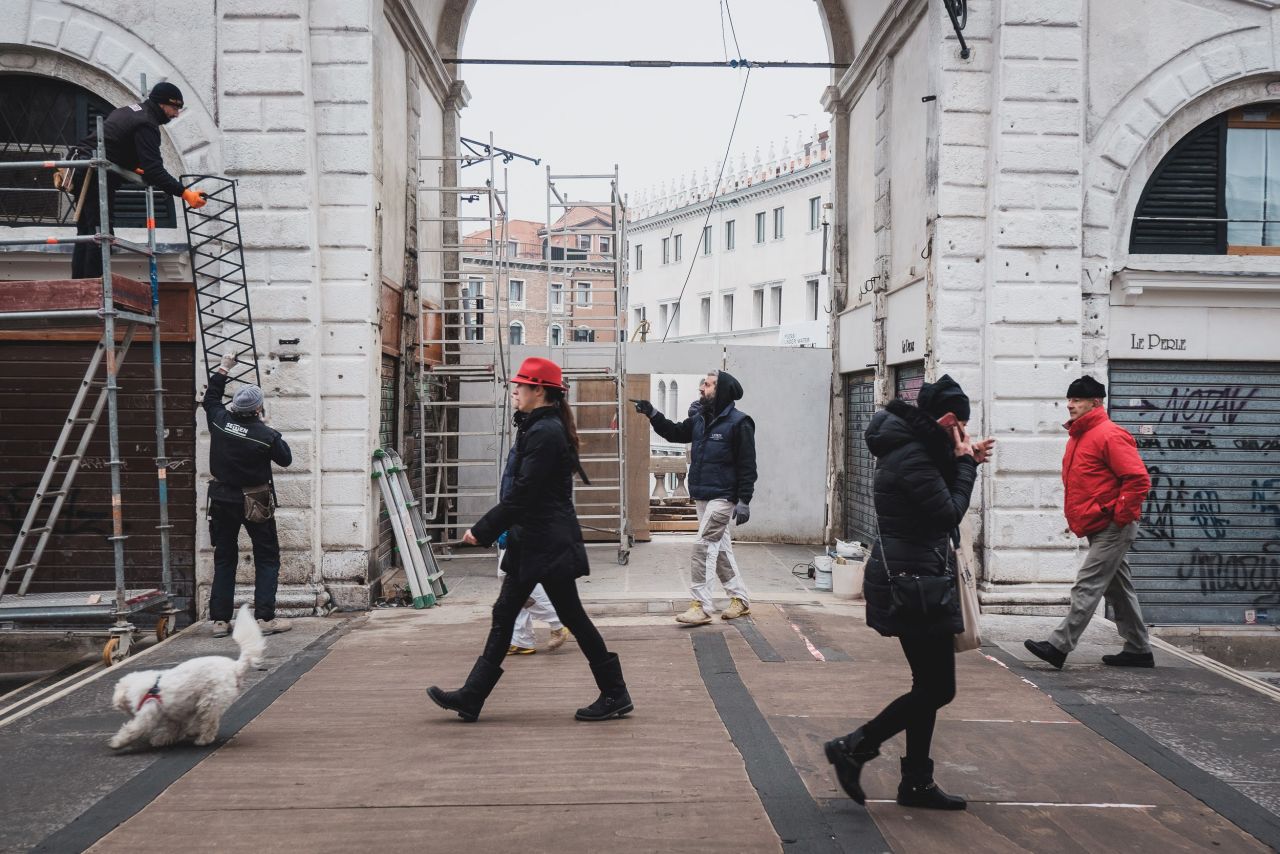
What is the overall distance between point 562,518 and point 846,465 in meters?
7.92

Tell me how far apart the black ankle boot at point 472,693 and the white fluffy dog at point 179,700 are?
102 cm

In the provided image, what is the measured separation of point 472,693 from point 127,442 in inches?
189

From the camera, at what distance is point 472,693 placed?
18.6 feet

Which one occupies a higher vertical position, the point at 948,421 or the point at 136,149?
the point at 136,149

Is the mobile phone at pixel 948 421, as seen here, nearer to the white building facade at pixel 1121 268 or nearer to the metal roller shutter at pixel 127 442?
the white building facade at pixel 1121 268

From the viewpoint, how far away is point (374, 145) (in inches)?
359

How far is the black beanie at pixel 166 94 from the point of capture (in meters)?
7.37

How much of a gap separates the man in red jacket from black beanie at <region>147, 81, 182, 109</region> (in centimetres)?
670

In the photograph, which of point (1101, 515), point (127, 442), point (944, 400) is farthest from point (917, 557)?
point (127, 442)

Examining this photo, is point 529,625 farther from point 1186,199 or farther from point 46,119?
point 1186,199

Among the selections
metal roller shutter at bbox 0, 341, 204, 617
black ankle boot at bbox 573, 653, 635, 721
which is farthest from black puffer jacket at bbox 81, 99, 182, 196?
black ankle boot at bbox 573, 653, 635, 721

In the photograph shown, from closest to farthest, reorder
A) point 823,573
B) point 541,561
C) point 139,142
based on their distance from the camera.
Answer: point 541,561 < point 139,142 < point 823,573

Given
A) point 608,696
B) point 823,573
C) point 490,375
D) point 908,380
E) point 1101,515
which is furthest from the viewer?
point 490,375

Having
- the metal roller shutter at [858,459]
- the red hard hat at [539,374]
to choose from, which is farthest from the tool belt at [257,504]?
the metal roller shutter at [858,459]
